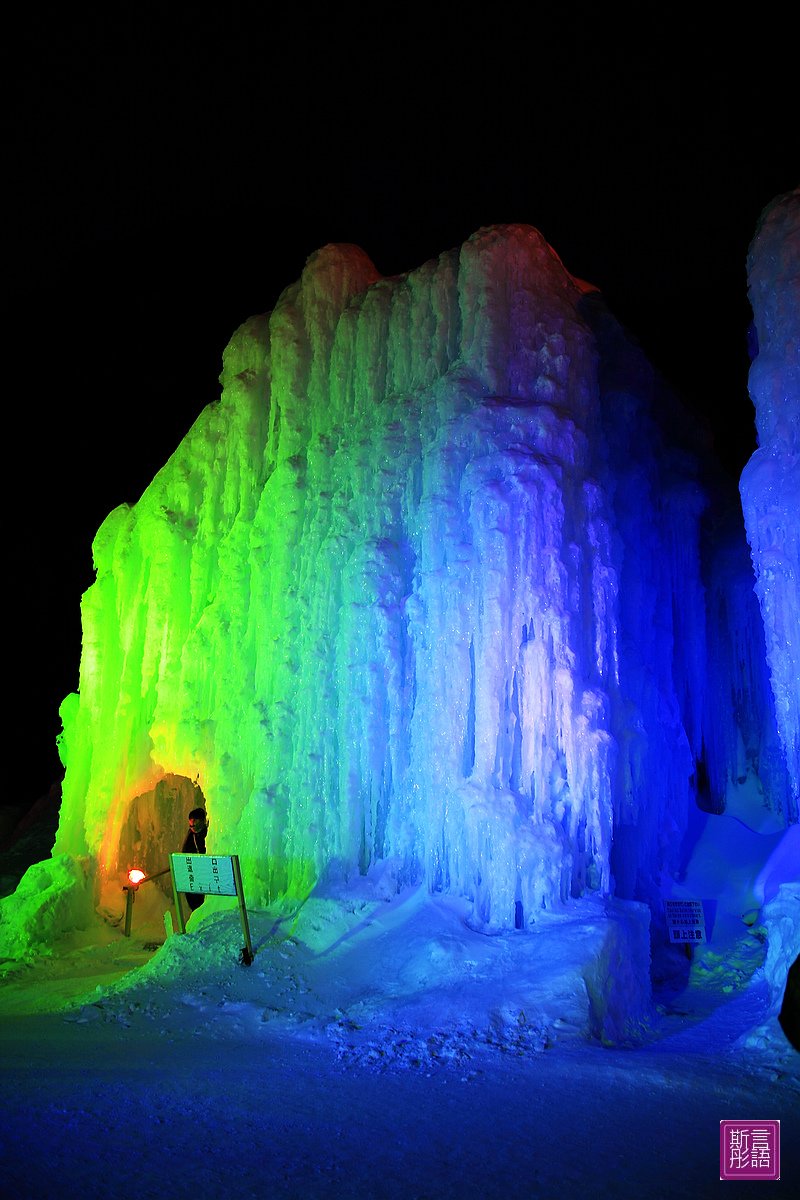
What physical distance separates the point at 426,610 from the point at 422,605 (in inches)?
3.3

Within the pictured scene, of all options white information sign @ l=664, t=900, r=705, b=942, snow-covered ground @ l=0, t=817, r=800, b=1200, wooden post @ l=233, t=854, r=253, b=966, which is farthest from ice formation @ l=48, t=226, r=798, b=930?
wooden post @ l=233, t=854, r=253, b=966

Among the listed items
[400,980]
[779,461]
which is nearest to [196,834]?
[400,980]

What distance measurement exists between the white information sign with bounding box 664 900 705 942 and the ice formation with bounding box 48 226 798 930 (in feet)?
2.82

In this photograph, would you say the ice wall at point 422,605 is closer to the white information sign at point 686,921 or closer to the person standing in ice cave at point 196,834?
the person standing in ice cave at point 196,834

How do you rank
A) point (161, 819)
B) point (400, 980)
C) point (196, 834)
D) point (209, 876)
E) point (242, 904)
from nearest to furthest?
point (400, 980)
point (242, 904)
point (209, 876)
point (196, 834)
point (161, 819)

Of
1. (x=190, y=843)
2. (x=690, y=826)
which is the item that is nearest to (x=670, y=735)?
(x=690, y=826)

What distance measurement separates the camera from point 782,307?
893 cm

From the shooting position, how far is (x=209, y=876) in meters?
7.96

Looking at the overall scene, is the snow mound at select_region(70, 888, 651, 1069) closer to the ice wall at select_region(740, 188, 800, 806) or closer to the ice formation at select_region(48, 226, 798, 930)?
the ice formation at select_region(48, 226, 798, 930)

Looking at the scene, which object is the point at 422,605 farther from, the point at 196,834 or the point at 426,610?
the point at 196,834

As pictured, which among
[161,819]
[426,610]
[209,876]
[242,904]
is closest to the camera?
[242,904]

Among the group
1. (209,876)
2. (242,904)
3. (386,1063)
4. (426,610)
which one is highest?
(426,610)

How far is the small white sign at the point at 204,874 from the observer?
7852 millimetres

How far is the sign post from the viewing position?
7801 millimetres
